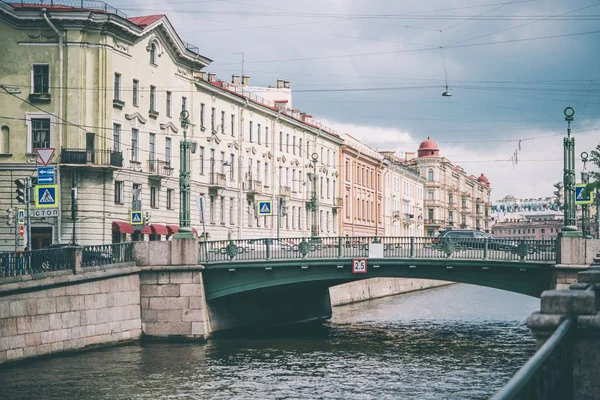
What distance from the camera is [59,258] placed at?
29469mm

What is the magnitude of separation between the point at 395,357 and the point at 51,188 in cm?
1158

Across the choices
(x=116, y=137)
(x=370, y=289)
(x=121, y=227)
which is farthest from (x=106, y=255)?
(x=370, y=289)

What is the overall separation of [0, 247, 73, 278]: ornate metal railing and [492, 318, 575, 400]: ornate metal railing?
20663 millimetres

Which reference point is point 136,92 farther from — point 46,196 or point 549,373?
point 549,373

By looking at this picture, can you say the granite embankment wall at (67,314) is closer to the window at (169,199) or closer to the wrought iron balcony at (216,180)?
the window at (169,199)

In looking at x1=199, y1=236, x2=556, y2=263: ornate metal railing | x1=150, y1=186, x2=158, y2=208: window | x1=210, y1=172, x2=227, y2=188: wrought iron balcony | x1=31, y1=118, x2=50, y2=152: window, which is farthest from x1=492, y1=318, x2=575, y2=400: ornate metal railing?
x1=210, y1=172, x2=227, y2=188: wrought iron balcony

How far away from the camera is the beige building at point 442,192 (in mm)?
121438

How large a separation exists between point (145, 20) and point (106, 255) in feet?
64.3

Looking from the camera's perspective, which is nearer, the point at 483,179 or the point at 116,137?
the point at 116,137

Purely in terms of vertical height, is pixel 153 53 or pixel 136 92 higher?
pixel 153 53

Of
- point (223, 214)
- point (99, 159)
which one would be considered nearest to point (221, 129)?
point (223, 214)

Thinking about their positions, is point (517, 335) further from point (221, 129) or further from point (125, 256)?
point (221, 129)

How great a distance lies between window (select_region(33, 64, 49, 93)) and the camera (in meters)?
45.4

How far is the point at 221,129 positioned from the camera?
5828cm
